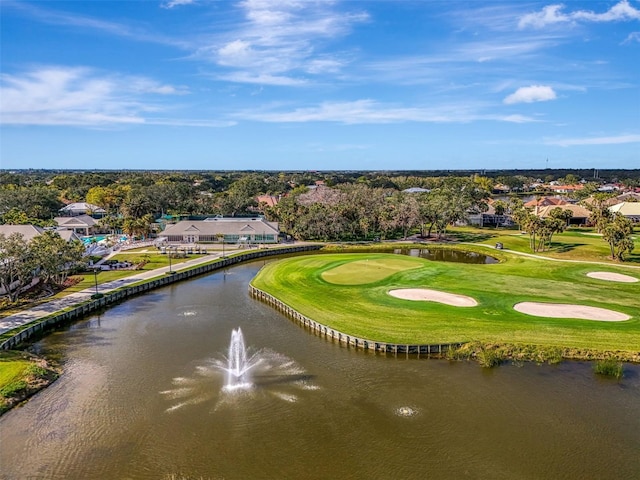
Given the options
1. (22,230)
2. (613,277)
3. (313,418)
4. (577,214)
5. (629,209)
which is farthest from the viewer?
(629,209)

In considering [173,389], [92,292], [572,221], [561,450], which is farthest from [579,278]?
[572,221]

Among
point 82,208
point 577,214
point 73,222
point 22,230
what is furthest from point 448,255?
point 82,208

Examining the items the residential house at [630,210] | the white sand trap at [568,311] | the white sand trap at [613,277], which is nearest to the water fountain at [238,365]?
the white sand trap at [568,311]

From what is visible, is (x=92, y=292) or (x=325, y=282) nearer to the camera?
(x=92, y=292)

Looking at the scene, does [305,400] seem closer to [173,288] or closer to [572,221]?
[173,288]

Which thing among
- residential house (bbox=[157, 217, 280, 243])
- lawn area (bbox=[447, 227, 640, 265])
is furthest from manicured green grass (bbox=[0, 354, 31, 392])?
lawn area (bbox=[447, 227, 640, 265])

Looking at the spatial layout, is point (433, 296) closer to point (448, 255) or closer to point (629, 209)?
point (448, 255)
